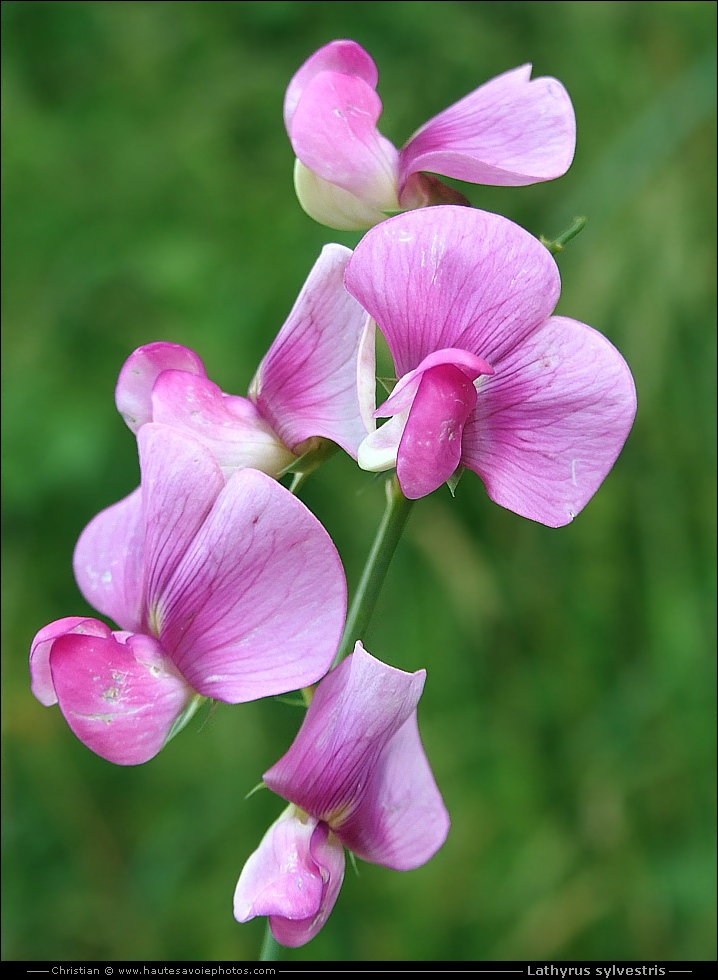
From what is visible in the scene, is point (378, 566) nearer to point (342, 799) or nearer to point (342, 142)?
point (342, 799)

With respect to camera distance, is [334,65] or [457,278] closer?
[457,278]

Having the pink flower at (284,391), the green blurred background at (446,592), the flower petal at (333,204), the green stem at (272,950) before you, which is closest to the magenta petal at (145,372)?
the pink flower at (284,391)

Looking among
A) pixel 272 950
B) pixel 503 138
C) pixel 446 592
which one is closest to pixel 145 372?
pixel 503 138

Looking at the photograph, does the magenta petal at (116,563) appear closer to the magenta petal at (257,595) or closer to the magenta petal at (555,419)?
the magenta petal at (257,595)

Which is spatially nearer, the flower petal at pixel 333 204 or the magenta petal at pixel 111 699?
the magenta petal at pixel 111 699

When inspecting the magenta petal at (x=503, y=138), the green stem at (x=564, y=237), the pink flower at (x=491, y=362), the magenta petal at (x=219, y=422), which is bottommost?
the magenta petal at (x=219, y=422)

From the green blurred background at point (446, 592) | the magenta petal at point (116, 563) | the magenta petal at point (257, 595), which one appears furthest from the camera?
the green blurred background at point (446, 592)
